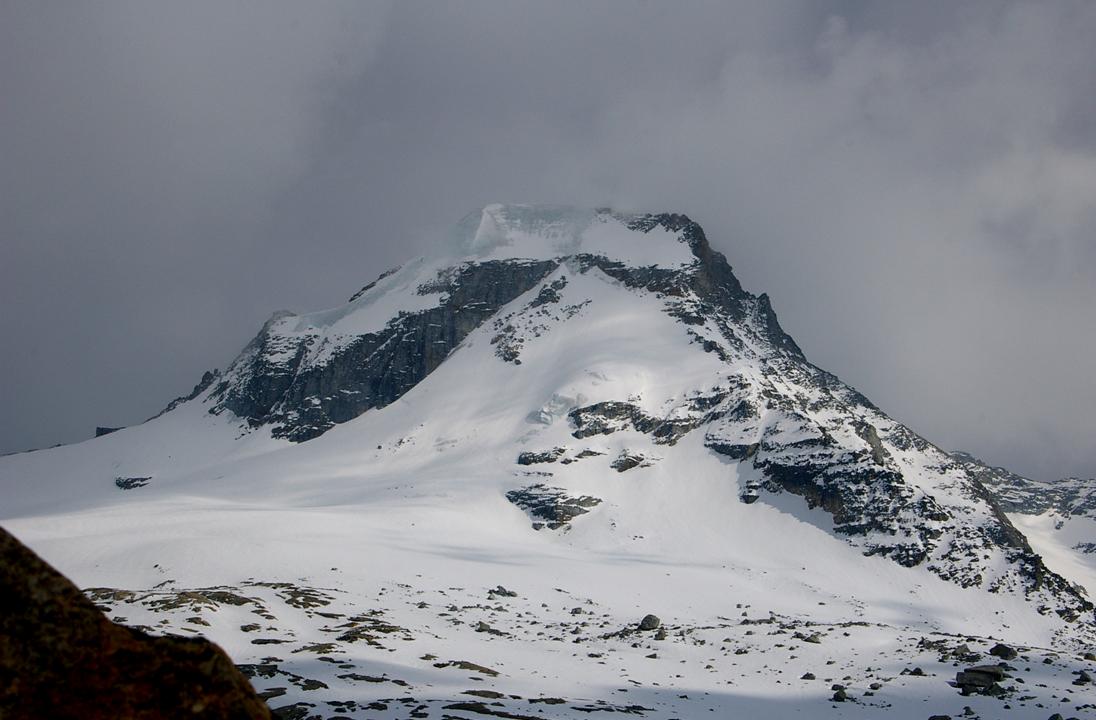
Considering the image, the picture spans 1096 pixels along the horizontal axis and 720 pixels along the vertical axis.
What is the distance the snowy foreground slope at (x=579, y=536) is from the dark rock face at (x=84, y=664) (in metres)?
16.2

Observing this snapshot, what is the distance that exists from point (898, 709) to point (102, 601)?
42.0 meters

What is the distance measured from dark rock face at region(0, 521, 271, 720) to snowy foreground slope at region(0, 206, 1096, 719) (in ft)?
53.0

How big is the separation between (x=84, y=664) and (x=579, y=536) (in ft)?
335

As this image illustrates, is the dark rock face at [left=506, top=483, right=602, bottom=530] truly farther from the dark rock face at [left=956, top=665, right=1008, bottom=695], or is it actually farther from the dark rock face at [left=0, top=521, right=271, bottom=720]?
the dark rock face at [left=0, top=521, right=271, bottom=720]

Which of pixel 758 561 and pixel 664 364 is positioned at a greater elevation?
pixel 664 364

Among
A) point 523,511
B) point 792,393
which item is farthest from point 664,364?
point 523,511

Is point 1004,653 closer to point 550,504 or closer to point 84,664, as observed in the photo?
point 84,664

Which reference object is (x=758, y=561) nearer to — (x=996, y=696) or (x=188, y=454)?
(x=996, y=696)

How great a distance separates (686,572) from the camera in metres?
86.1

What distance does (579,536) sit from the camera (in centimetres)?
10581

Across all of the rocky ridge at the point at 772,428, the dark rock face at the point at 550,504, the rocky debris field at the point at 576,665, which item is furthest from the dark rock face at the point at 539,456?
the rocky debris field at the point at 576,665

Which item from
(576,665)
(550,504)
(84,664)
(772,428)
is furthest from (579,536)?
(84,664)

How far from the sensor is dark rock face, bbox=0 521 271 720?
20.4ft

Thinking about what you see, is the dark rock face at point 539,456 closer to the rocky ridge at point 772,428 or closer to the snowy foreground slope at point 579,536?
the snowy foreground slope at point 579,536
